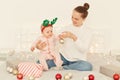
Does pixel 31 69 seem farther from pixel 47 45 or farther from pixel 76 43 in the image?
pixel 76 43

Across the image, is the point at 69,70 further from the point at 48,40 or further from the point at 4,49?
the point at 4,49

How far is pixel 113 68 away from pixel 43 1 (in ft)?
2.46

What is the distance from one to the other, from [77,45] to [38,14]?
1.87 feet

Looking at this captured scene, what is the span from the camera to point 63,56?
5.49ft

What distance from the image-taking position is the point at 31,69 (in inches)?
60.1

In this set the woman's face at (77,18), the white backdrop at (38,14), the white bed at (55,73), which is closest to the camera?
the white bed at (55,73)

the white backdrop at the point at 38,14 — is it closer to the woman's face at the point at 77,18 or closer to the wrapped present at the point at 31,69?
the woman's face at the point at 77,18

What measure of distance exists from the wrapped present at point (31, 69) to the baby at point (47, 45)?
5cm

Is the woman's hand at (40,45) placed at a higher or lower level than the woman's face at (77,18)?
lower

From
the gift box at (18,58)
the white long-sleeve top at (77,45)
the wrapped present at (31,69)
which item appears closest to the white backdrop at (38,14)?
the gift box at (18,58)

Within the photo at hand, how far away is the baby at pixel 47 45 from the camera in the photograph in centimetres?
155

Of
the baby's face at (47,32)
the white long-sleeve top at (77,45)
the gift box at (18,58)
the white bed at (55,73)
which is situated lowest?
the white bed at (55,73)

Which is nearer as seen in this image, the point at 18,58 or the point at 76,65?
the point at 76,65

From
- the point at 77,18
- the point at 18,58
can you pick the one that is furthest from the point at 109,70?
the point at 18,58
